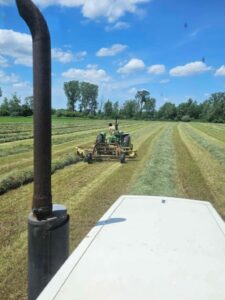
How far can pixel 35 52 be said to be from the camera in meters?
2.67

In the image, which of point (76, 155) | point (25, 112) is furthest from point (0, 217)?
point (25, 112)

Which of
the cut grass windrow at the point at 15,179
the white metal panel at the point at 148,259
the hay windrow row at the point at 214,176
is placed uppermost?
the white metal panel at the point at 148,259

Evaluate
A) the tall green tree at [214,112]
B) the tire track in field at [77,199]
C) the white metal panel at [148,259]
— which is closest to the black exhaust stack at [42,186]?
the white metal panel at [148,259]

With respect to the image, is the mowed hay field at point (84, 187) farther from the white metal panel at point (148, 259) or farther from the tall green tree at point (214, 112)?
the tall green tree at point (214, 112)

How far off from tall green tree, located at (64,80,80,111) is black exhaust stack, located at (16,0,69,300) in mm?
121866

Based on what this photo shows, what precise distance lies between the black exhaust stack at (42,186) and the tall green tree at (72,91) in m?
122

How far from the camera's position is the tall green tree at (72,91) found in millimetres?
124250

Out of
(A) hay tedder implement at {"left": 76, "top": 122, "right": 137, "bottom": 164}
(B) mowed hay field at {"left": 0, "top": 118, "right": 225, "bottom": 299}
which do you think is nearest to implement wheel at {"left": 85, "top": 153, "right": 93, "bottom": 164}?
(A) hay tedder implement at {"left": 76, "top": 122, "right": 137, "bottom": 164}

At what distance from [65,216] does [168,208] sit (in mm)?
Result: 829

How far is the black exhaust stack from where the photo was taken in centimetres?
266

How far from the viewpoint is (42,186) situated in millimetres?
2834

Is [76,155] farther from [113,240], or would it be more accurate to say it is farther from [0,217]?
[113,240]

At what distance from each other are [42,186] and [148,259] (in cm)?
101

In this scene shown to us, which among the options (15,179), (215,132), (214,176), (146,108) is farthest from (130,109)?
(15,179)
